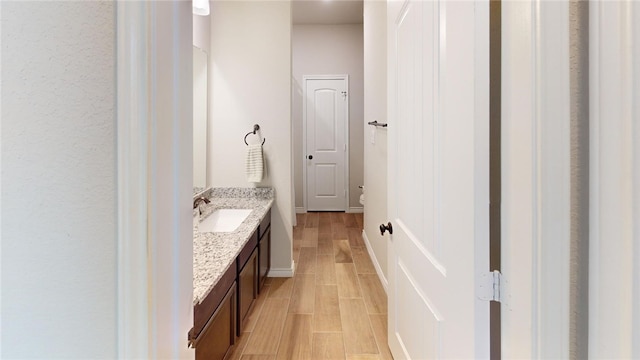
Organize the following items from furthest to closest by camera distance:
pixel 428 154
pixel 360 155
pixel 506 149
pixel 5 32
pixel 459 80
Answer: pixel 360 155, pixel 428 154, pixel 459 80, pixel 506 149, pixel 5 32

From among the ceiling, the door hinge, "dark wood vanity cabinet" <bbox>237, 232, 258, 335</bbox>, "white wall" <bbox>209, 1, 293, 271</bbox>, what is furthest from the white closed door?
the door hinge

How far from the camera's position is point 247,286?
2.46m

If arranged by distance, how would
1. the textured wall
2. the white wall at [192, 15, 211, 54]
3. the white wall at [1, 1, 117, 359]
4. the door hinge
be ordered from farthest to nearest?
the white wall at [192, 15, 211, 54]
the door hinge
the textured wall
the white wall at [1, 1, 117, 359]

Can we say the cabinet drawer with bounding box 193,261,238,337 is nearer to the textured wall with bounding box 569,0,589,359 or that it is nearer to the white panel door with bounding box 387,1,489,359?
the white panel door with bounding box 387,1,489,359

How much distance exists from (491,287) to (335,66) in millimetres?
5679

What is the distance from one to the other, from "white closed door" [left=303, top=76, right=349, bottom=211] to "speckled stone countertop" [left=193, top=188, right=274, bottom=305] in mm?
3077

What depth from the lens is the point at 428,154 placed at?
1.22m

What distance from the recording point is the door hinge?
83cm

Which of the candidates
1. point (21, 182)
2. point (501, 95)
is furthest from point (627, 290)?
point (21, 182)

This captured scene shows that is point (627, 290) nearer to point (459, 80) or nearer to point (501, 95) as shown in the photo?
point (501, 95)

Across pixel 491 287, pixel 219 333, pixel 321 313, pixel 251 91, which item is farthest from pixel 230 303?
pixel 251 91

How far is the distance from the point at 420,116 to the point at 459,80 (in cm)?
37

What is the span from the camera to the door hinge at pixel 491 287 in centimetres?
83

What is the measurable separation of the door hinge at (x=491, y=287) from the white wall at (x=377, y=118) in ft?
6.88
